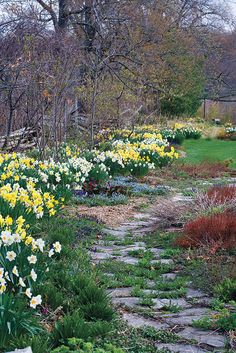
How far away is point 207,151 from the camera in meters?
20.1

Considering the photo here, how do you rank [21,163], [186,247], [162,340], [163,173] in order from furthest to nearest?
1. [163,173]
2. [21,163]
3. [186,247]
4. [162,340]

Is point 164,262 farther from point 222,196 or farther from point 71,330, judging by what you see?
point 222,196

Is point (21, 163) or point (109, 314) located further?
point (21, 163)

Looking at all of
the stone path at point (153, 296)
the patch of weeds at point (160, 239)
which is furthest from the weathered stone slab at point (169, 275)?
the patch of weeds at point (160, 239)

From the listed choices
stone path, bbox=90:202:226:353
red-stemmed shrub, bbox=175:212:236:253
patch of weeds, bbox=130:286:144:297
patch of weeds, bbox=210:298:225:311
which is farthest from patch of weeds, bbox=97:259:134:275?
patch of weeds, bbox=210:298:225:311

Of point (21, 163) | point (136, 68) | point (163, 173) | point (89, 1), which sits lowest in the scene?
point (163, 173)

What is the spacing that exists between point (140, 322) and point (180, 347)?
A: 50 cm

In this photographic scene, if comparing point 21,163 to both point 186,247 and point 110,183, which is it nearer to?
point 110,183

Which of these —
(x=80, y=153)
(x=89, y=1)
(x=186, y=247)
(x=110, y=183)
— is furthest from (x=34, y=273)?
(x=89, y=1)

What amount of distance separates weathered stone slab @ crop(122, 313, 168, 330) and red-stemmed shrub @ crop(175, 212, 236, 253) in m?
1.74

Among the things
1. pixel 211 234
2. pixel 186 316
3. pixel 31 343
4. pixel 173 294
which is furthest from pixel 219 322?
pixel 211 234

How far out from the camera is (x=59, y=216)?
7223 mm

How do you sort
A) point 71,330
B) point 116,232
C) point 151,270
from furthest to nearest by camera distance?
point 116,232, point 151,270, point 71,330

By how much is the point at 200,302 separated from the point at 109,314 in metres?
0.86
